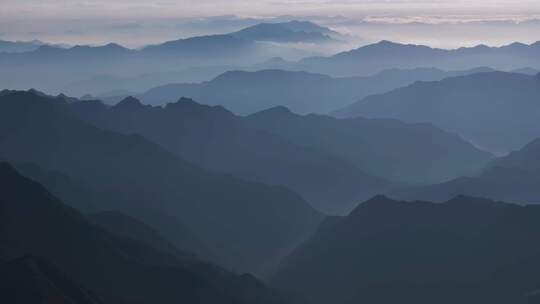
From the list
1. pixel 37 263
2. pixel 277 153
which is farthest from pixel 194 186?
pixel 37 263

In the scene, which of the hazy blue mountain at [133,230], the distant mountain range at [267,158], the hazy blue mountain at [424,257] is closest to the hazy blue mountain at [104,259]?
the hazy blue mountain at [133,230]

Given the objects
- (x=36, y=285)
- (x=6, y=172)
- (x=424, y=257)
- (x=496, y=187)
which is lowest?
(x=496, y=187)

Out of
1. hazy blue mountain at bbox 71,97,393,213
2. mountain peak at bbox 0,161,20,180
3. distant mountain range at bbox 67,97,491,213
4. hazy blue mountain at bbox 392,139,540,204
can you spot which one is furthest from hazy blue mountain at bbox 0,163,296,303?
hazy blue mountain at bbox 71,97,393,213

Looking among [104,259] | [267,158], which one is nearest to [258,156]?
[267,158]

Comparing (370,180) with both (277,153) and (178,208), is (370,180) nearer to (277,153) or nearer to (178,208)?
(277,153)

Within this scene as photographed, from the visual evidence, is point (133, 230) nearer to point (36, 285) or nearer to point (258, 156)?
point (36, 285)

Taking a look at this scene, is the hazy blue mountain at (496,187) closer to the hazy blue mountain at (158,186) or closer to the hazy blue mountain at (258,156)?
the hazy blue mountain at (258,156)
